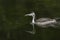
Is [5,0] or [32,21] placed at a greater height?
[5,0]

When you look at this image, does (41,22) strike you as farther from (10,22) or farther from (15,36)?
(15,36)

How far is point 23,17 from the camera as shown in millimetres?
10219

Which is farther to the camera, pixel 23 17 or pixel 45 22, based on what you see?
pixel 45 22

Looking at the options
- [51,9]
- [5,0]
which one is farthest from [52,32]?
[5,0]

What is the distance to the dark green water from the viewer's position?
8727 mm

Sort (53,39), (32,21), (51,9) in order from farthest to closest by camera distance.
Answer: (51,9) → (32,21) → (53,39)

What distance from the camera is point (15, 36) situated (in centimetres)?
867

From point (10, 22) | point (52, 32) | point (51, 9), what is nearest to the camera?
point (52, 32)

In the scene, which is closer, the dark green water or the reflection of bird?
the dark green water

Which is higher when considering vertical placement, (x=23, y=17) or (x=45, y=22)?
(x=23, y=17)

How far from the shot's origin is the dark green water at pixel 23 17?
8727mm

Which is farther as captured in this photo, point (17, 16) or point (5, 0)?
point (5, 0)

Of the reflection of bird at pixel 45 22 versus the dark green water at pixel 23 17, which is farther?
the reflection of bird at pixel 45 22

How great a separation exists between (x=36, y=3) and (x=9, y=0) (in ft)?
3.24
